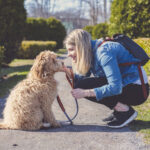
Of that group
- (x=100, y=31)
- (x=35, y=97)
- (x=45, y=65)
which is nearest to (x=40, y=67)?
(x=45, y=65)

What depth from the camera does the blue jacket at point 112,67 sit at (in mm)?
3263

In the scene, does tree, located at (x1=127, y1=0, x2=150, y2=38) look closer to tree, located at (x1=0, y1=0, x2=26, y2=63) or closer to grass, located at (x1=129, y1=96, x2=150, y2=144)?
tree, located at (x1=0, y1=0, x2=26, y2=63)

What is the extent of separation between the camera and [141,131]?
3520 millimetres

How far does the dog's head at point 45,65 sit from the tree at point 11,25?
7.21 metres

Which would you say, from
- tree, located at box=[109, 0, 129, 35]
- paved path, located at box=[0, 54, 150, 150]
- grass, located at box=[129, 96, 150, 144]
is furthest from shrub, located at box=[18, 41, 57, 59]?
paved path, located at box=[0, 54, 150, 150]

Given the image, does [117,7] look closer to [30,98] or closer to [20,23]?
[20,23]

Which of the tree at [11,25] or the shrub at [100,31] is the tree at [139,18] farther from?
the shrub at [100,31]

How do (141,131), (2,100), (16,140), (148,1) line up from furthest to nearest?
(148,1), (2,100), (141,131), (16,140)

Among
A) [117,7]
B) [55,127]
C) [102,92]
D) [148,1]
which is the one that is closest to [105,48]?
[102,92]

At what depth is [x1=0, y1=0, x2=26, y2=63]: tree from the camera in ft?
33.2

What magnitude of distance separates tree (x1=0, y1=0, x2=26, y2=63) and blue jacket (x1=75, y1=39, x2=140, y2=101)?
24.7ft

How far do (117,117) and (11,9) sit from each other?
806 centimetres

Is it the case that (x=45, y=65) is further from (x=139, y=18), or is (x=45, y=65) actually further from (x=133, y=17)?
(x=133, y=17)

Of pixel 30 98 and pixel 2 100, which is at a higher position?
pixel 30 98
